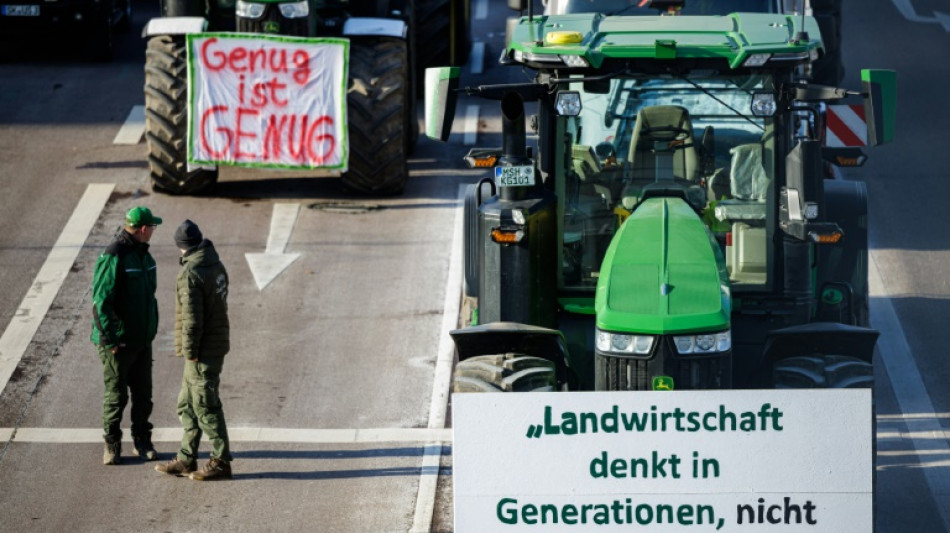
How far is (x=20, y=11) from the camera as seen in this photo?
21.2m

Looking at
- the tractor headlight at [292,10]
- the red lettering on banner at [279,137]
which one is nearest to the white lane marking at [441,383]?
the red lettering on banner at [279,137]

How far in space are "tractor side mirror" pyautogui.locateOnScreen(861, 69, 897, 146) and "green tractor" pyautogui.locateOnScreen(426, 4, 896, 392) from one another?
0.01 m

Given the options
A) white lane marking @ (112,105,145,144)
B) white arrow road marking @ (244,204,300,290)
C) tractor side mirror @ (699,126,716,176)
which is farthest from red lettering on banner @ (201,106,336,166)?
tractor side mirror @ (699,126,716,176)

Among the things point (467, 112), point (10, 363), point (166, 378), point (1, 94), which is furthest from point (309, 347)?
point (1, 94)

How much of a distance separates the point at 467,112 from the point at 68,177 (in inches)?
203

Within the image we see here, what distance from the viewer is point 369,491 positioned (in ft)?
35.2

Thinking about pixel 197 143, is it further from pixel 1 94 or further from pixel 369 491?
pixel 369 491

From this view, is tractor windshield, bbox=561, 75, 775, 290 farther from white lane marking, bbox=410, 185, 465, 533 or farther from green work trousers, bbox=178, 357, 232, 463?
green work trousers, bbox=178, 357, 232, 463

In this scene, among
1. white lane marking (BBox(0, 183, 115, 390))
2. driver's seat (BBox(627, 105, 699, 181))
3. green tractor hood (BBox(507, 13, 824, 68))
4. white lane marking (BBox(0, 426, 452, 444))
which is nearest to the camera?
green tractor hood (BBox(507, 13, 824, 68))

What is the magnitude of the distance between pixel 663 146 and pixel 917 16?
16.5m

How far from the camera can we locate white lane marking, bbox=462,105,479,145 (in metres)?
18.9

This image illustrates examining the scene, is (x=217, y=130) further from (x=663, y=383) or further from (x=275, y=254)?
(x=663, y=383)

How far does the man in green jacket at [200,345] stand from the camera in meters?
10.6

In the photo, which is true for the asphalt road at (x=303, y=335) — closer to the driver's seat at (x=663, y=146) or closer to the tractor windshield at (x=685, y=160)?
the tractor windshield at (x=685, y=160)
